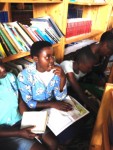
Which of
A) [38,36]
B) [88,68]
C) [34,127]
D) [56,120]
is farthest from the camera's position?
[88,68]

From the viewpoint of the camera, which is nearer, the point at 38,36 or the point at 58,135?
the point at 58,135

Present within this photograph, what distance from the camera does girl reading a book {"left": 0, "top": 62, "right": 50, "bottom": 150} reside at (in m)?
1.06

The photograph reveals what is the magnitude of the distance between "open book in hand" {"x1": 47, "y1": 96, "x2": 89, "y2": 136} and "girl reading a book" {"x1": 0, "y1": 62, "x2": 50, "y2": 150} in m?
0.14

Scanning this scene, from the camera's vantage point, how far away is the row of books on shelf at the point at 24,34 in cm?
118

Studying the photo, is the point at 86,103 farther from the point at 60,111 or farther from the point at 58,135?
the point at 58,135

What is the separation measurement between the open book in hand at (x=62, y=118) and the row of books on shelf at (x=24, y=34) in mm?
523

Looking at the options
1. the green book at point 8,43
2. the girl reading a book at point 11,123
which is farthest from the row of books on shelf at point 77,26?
the girl reading a book at point 11,123

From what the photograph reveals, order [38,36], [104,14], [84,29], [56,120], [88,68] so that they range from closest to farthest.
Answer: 1. [56,120]
2. [38,36]
3. [88,68]
4. [84,29]
5. [104,14]

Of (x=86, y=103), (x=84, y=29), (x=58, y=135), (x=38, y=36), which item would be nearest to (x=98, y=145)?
(x=58, y=135)

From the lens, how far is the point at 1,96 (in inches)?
42.6

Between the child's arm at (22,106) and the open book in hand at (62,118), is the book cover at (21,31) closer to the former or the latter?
the child's arm at (22,106)

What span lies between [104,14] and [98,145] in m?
1.65

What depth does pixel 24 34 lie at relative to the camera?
4.32 feet

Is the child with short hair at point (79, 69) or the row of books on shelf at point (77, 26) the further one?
the row of books on shelf at point (77, 26)
